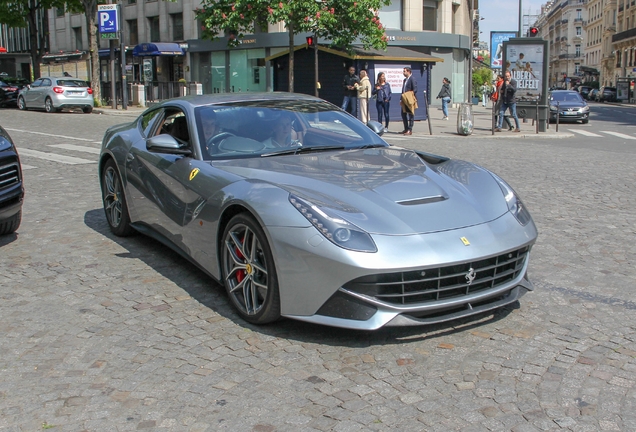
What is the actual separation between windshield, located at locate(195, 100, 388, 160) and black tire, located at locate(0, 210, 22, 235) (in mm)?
2434

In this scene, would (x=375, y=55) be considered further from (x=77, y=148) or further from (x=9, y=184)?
(x=9, y=184)

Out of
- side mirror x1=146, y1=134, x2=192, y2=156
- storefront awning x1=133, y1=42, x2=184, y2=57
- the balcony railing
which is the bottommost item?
side mirror x1=146, y1=134, x2=192, y2=156

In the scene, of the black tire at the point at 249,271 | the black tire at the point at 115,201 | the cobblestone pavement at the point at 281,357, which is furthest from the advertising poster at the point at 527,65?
the black tire at the point at 249,271

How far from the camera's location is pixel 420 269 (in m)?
3.74

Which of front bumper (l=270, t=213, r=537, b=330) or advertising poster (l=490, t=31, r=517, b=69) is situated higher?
advertising poster (l=490, t=31, r=517, b=69)

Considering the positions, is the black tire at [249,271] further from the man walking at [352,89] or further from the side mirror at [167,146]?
the man walking at [352,89]

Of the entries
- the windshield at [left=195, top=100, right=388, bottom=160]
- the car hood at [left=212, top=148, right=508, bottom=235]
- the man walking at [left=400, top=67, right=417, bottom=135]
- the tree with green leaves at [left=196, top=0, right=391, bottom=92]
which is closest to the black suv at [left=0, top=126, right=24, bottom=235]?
the windshield at [left=195, top=100, right=388, bottom=160]

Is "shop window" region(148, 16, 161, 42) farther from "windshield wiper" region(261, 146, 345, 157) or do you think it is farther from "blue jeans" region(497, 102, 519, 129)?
"windshield wiper" region(261, 146, 345, 157)

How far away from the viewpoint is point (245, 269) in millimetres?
4324

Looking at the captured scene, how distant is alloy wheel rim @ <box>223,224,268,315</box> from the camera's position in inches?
166

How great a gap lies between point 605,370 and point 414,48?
41.3 metres

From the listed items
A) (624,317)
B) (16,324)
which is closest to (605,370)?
(624,317)

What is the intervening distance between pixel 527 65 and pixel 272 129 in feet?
60.8

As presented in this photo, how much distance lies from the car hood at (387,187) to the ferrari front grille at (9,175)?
95.6 inches
